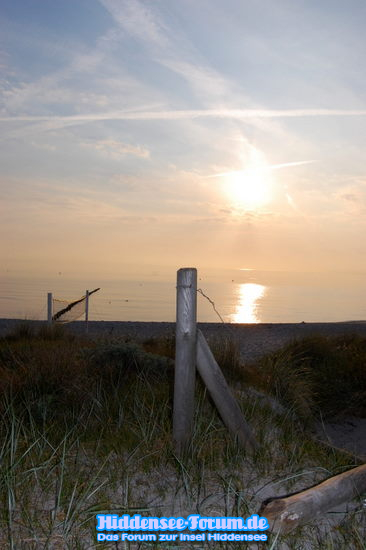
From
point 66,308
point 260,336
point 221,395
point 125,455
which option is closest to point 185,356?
point 221,395

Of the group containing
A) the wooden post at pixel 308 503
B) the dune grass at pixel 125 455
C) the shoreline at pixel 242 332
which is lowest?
the wooden post at pixel 308 503

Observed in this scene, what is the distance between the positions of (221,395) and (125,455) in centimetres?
102

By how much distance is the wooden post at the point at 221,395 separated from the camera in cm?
507

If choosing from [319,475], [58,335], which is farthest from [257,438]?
[58,335]

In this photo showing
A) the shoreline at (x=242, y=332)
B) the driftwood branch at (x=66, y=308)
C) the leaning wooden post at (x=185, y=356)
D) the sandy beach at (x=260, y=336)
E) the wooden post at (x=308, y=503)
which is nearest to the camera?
the wooden post at (x=308, y=503)

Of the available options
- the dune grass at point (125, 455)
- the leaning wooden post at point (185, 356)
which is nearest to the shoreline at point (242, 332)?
the dune grass at point (125, 455)

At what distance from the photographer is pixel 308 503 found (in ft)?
12.9

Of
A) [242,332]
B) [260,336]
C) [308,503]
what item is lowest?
[308,503]

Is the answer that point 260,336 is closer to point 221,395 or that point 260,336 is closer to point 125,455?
point 221,395

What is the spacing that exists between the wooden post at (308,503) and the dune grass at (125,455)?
0.47 feet

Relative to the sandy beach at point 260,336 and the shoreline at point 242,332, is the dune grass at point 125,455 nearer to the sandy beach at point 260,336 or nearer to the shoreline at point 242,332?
the sandy beach at point 260,336

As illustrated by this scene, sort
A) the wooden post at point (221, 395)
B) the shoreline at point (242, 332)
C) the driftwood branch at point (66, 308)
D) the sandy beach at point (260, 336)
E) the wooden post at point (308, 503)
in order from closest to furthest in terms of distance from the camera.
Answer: the wooden post at point (308, 503)
the wooden post at point (221, 395)
the sandy beach at point (260, 336)
the shoreline at point (242, 332)
the driftwood branch at point (66, 308)

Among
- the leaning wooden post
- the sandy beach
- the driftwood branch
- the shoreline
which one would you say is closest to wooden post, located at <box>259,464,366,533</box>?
the leaning wooden post

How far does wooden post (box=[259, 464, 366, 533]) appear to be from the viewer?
12.5ft
